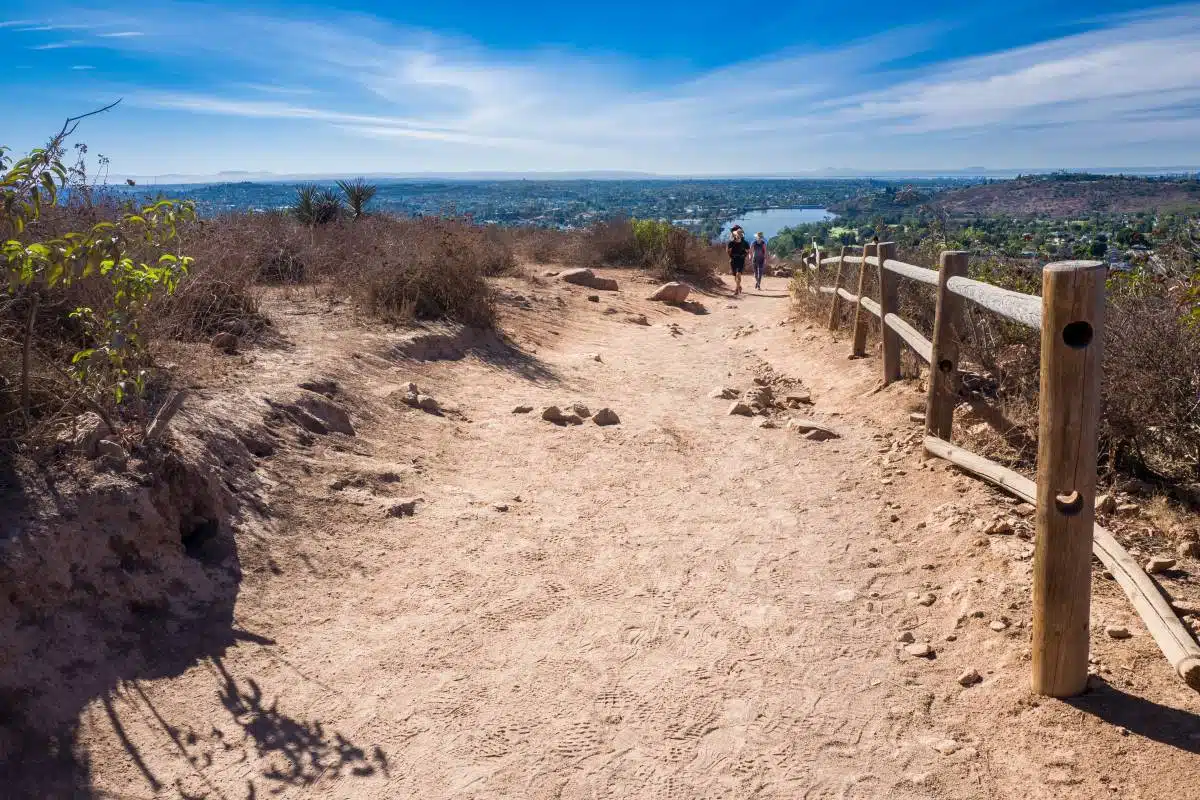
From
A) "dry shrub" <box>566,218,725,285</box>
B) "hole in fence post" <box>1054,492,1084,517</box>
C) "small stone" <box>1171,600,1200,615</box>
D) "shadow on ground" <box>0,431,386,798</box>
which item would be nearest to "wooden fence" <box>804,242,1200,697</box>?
"hole in fence post" <box>1054,492,1084,517</box>

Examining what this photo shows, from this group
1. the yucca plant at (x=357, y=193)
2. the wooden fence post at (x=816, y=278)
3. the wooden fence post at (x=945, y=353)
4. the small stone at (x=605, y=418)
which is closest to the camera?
the wooden fence post at (x=945, y=353)

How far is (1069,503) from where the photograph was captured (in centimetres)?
278

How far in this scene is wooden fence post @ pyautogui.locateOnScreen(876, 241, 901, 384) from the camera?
23.4 ft

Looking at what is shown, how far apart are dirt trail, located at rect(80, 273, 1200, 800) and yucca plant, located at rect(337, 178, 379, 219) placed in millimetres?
10252

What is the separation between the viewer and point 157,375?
17.2 ft

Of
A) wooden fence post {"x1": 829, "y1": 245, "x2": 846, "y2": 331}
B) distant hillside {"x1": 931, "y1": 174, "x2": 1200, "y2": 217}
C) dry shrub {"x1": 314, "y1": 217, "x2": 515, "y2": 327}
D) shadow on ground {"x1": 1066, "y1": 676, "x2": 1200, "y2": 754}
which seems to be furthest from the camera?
distant hillside {"x1": 931, "y1": 174, "x2": 1200, "y2": 217}

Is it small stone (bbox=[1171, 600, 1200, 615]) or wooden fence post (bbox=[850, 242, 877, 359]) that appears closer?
small stone (bbox=[1171, 600, 1200, 615])

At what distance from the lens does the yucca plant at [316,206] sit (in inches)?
559

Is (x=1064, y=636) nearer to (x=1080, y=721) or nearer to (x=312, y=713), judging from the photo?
(x=1080, y=721)

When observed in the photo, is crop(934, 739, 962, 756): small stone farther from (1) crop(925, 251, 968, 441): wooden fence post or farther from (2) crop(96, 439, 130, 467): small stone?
(2) crop(96, 439, 130, 467): small stone

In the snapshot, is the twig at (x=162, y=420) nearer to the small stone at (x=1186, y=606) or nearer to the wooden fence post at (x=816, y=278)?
the small stone at (x=1186, y=606)

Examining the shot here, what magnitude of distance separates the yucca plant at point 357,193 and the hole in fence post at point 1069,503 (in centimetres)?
1468

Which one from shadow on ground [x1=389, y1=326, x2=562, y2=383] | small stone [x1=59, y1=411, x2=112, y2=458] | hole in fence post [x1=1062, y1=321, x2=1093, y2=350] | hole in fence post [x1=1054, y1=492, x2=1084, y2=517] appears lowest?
shadow on ground [x1=389, y1=326, x2=562, y2=383]

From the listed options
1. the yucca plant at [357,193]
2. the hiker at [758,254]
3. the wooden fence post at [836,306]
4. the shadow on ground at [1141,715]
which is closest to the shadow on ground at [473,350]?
the wooden fence post at [836,306]
